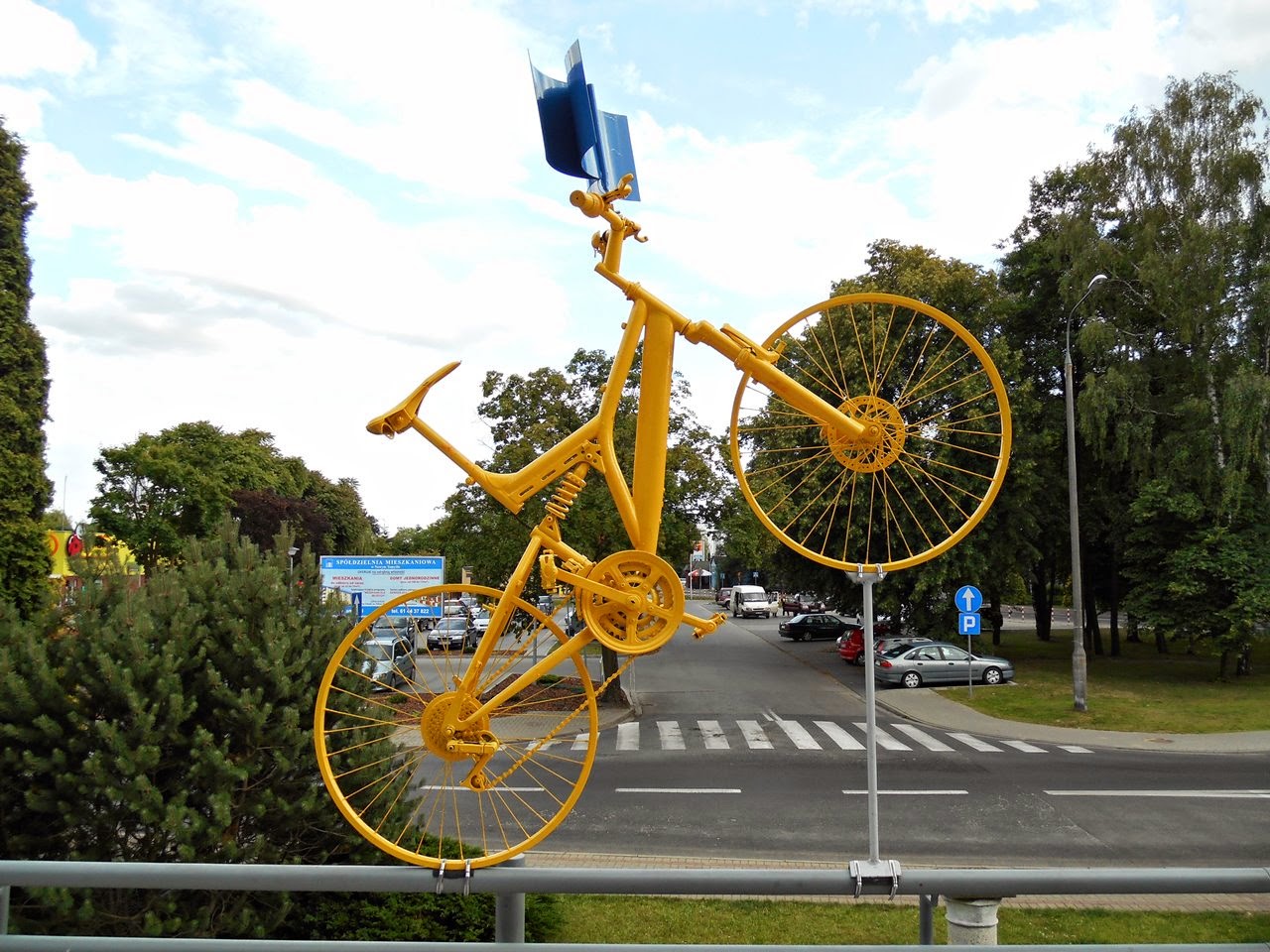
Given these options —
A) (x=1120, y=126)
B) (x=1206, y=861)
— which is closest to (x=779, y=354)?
(x=1206, y=861)

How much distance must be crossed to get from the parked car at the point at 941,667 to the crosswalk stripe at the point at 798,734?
6066 mm

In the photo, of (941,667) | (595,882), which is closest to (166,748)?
(595,882)

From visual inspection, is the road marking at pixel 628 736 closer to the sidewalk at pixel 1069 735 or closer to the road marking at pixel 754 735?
the road marking at pixel 754 735

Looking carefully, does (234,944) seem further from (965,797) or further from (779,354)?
(965,797)

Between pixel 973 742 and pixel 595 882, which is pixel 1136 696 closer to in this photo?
pixel 973 742

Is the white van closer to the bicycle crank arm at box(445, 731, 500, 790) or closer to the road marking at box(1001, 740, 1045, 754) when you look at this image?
the road marking at box(1001, 740, 1045, 754)

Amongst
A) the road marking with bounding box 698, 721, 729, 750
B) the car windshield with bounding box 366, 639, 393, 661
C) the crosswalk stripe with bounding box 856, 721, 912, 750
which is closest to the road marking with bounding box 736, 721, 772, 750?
Answer: the road marking with bounding box 698, 721, 729, 750

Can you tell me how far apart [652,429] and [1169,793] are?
14471mm

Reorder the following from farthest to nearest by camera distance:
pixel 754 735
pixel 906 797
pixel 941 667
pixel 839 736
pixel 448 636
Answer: pixel 941 667, pixel 754 735, pixel 839 736, pixel 906 797, pixel 448 636

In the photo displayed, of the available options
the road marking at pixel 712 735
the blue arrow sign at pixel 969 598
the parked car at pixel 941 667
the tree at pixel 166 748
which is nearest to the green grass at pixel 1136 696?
the parked car at pixel 941 667

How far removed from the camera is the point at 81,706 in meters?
5.54

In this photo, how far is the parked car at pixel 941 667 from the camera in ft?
87.8

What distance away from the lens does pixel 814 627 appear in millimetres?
44594

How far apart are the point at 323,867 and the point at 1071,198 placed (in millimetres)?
31665
